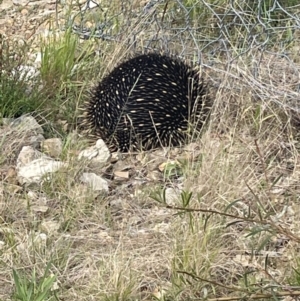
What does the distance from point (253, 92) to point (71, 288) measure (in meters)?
1.39

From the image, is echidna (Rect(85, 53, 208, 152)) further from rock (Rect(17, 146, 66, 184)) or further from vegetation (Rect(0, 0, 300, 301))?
rock (Rect(17, 146, 66, 184))

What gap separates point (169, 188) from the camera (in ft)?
8.61

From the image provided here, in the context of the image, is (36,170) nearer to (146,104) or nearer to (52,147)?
(52,147)

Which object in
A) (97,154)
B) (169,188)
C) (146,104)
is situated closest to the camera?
(169,188)

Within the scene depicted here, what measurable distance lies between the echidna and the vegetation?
115 millimetres

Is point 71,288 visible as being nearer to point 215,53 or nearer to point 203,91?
point 203,91

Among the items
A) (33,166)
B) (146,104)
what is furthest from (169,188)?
(146,104)

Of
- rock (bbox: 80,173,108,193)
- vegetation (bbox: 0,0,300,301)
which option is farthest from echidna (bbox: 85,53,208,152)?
rock (bbox: 80,173,108,193)

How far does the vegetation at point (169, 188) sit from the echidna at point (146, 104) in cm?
12

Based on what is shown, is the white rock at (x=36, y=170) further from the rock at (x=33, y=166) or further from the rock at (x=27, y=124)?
the rock at (x=27, y=124)

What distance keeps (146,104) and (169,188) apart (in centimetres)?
70

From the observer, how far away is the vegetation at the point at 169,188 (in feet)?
6.57

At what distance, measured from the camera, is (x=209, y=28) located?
370 centimetres

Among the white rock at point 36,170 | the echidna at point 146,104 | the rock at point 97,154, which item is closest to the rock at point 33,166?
the white rock at point 36,170
